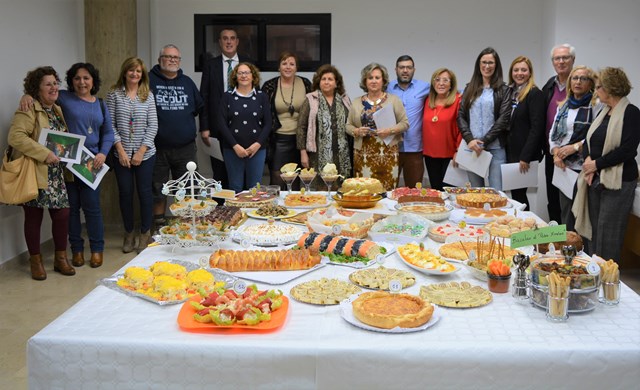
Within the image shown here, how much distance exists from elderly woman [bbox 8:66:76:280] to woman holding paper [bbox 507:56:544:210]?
10.8 ft

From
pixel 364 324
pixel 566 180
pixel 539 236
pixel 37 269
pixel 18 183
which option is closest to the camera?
pixel 364 324

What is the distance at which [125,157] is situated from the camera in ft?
16.7

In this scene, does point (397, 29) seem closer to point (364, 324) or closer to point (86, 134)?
point (86, 134)

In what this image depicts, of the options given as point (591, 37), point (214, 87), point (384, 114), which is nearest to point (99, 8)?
point (214, 87)

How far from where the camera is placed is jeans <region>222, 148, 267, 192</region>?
204 inches

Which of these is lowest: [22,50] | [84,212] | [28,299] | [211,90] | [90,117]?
[28,299]

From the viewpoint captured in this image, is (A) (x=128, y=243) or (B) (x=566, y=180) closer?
(B) (x=566, y=180)

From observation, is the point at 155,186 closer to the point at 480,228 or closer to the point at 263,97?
the point at 263,97

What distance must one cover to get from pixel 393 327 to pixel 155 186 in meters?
4.13

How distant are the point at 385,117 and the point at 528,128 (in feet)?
3.53

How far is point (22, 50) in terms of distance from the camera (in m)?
4.97

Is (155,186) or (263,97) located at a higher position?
(263,97)

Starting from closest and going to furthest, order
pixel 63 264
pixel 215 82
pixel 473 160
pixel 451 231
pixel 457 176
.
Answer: pixel 451 231 → pixel 63 264 → pixel 473 160 → pixel 457 176 → pixel 215 82

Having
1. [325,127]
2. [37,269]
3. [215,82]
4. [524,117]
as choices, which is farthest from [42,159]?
[524,117]
